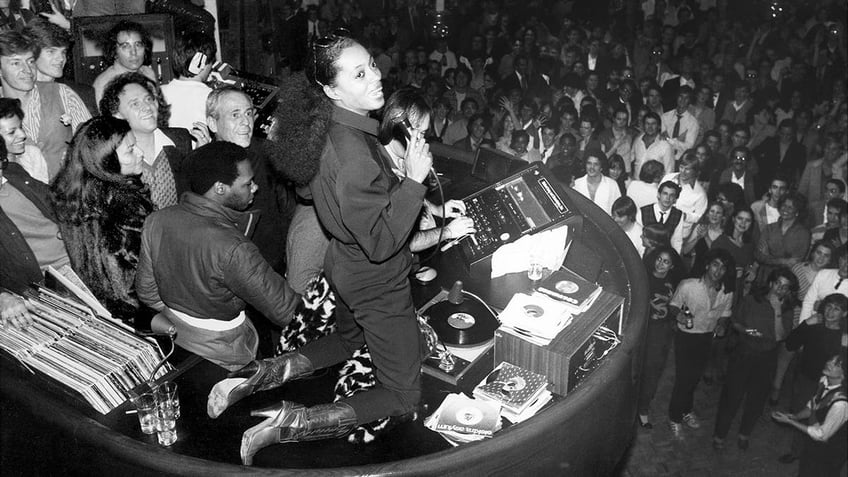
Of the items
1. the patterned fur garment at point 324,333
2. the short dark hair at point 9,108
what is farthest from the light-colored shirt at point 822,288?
the short dark hair at point 9,108

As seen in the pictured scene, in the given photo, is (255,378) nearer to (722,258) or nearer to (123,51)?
(123,51)

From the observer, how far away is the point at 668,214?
18.4 feet

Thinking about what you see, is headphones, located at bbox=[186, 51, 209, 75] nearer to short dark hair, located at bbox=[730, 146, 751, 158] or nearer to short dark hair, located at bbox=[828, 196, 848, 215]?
short dark hair, located at bbox=[730, 146, 751, 158]

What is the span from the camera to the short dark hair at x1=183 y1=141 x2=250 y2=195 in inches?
121

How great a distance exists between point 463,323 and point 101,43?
128 inches

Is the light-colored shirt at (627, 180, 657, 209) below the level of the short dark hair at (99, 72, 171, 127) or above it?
below

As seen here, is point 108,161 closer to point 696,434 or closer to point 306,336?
point 306,336

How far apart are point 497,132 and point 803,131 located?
9.03 ft

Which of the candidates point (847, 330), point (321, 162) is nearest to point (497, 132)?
point (847, 330)

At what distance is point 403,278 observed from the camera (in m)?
2.95

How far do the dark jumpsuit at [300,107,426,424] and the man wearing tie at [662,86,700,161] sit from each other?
4.59 metres

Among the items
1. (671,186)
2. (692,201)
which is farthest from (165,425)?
(692,201)

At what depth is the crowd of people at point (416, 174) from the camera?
113 inches

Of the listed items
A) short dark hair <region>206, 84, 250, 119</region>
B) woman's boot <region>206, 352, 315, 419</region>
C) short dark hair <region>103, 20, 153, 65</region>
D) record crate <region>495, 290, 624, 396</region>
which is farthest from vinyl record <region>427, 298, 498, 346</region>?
short dark hair <region>103, 20, 153, 65</region>
